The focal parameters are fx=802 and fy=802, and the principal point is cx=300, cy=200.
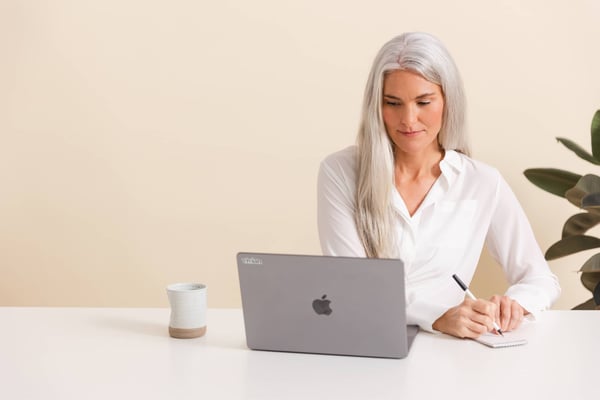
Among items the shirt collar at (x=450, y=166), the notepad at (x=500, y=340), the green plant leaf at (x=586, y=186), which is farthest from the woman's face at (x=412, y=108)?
the green plant leaf at (x=586, y=186)

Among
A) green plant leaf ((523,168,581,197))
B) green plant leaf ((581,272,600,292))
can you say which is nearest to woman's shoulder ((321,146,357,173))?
green plant leaf ((523,168,581,197))

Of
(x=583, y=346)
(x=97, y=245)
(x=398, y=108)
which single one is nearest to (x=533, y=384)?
(x=583, y=346)

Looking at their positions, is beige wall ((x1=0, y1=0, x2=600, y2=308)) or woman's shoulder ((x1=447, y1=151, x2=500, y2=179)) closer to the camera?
woman's shoulder ((x1=447, y1=151, x2=500, y2=179))

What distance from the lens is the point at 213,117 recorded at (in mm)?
3961

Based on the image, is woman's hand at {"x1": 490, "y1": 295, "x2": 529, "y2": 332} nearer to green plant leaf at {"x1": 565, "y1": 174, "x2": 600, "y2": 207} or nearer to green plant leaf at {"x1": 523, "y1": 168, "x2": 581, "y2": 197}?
green plant leaf at {"x1": 565, "y1": 174, "x2": 600, "y2": 207}

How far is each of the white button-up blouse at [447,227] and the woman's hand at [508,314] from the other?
453 mm

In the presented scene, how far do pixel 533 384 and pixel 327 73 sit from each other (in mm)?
2485

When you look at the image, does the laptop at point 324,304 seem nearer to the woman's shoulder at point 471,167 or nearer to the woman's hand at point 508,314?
the woman's hand at point 508,314

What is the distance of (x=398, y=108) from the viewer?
2.56 meters

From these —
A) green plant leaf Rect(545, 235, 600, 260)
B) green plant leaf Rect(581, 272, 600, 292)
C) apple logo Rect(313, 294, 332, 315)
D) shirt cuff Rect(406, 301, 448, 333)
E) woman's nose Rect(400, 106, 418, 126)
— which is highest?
woman's nose Rect(400, 106, 418, 126)

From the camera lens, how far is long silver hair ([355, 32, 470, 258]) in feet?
8.30

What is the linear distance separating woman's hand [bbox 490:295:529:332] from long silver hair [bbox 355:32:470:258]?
544 mm

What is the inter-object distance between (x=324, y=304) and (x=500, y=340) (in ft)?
1.54

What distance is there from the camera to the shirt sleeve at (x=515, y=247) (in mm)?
2508
